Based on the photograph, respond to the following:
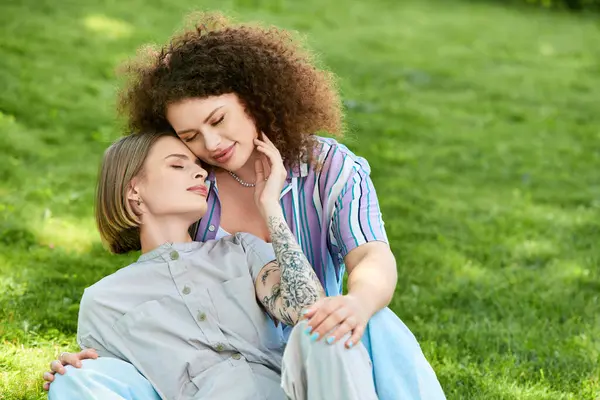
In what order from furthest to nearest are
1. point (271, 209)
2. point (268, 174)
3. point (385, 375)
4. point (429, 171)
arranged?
1. point (429, 171)
2. point (268, 174)
3. point (271, 209)
4. point (385, 375)

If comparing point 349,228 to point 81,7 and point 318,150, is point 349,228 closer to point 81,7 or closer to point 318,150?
point 318,150

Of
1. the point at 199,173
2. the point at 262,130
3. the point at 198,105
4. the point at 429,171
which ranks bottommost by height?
the point at 429,171

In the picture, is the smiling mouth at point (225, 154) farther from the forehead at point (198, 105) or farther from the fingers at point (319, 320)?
the fingers at point (319, 320)

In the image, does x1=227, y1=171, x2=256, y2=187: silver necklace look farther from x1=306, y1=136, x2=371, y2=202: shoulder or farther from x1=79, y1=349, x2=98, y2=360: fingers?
x1=79, y1=349, x2=98, y2=360: fingers

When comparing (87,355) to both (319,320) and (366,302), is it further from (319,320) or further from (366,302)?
(366,302)

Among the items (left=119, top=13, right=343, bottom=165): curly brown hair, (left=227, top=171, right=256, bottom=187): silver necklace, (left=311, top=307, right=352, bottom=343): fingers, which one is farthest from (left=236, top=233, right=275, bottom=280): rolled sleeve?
(left=311, top=307, right=352, bottom=343): fingers

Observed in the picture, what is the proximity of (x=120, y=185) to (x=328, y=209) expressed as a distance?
0.84 metres

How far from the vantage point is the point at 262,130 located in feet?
12.3

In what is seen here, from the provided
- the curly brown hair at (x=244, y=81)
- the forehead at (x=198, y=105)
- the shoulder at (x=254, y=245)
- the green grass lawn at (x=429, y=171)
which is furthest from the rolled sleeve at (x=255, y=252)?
the green grass lawn at (x=429, y=171)

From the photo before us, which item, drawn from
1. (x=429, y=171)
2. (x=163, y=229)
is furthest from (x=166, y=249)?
(x=429, y=171)

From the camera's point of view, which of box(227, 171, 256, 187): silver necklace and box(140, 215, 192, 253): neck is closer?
box(140, 215, 192, 253): neck

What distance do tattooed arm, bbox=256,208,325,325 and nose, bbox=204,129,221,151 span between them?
1.09 ft

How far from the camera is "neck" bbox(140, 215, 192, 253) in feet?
11.9

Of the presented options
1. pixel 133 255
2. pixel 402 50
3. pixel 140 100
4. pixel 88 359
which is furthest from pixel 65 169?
pixel 402 50
